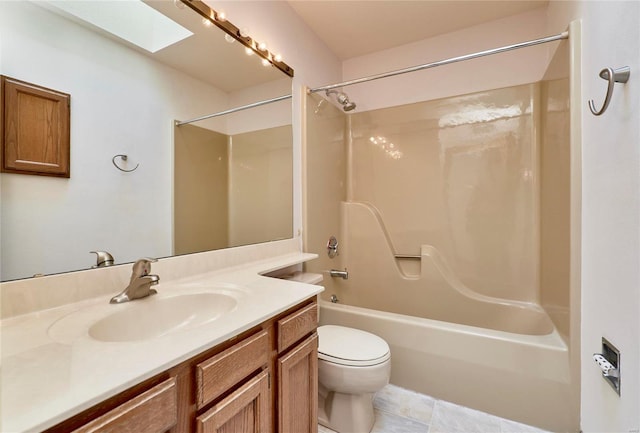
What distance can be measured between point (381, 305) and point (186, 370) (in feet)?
6.25

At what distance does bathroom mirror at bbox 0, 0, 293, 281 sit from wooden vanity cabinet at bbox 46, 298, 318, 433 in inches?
22.7

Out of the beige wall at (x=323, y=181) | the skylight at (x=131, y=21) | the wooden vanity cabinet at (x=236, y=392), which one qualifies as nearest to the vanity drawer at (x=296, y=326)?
the wooden vanity cabinet at (x=236, y=392)

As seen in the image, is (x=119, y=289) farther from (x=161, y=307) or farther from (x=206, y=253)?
(x=206, y=253)

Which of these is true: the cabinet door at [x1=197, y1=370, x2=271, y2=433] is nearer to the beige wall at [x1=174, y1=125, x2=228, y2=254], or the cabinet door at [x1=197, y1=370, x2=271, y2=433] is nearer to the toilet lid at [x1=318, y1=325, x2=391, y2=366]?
the toilet lid at [x1=318, y1=325, x2=391, y2=366]

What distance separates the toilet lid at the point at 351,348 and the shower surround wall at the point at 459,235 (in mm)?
263

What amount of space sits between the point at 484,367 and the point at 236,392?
1347 mm

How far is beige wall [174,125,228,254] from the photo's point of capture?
3.87 ft

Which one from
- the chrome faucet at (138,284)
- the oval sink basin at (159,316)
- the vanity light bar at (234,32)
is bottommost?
the oval sink basin at (159,316)

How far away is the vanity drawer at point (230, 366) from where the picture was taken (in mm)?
626

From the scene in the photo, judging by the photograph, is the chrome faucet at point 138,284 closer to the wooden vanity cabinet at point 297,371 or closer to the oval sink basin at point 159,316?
the oval sink basin at point 159,316

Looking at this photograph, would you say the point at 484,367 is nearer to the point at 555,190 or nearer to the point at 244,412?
the point at 555,190

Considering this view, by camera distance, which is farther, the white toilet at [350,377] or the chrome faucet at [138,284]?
the white toilet at [350,377]

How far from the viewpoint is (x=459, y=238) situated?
218 cm

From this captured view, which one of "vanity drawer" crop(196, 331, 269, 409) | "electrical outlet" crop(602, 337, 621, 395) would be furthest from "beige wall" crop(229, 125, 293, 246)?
"electrical outlet" crop(602, 337, 621, 395)
